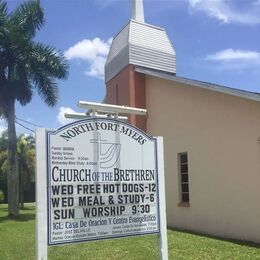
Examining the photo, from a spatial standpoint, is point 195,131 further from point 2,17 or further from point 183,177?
point 2,17

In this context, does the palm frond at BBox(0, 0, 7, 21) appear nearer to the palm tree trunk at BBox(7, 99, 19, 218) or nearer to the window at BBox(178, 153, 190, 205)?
the palm tree trunk at BBox(7, 99, 19, 218)

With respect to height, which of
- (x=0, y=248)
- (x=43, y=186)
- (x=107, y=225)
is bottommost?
(x=0, y=248)

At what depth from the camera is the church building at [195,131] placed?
11.7 metres

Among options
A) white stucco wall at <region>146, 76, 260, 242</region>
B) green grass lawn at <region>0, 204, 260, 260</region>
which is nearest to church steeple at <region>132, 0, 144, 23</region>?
white stucco wall at <region>146, 76, 260, 242</region>

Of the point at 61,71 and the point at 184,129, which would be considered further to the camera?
the point at 61,71

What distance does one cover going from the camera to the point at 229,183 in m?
12.4

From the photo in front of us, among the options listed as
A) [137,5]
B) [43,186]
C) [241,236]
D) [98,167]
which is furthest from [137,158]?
[137,5]

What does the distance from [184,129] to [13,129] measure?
1137cm

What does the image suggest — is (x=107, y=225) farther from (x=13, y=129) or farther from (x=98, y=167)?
(x=13, y=129)

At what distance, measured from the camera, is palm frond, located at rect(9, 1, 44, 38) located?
2346 centimetres

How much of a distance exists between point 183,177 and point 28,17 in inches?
515

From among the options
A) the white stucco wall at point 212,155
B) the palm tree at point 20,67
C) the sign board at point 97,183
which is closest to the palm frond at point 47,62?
the palm tree at point 20,67

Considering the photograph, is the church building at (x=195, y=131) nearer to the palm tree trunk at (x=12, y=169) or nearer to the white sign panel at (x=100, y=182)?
the white sign panel at (x=100, y=182)

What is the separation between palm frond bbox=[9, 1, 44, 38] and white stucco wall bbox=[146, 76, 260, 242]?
10.2 meters
